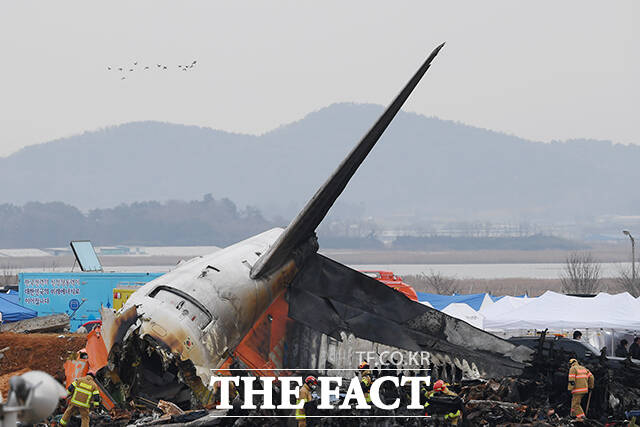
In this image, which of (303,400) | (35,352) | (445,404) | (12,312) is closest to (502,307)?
(445,404)

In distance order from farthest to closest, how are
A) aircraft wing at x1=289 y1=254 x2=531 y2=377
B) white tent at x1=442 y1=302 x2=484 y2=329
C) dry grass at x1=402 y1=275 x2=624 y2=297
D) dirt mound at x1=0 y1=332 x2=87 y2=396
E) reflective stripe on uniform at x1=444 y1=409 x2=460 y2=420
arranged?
dry grass at x1=402 y1=275 x2=624 y2=297 → white tent at x1=442 y1=302 x2=484 y2=329 → dirt mound at x1=0 y1=332 x2=87 y2=396 → aircraft wing at x1=289 y1=254 x2=531 y2=377 → reflective stripe on uniform at x1=444 y1=409 x2=460 y2=420

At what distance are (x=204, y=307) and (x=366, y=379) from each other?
15.8 feet

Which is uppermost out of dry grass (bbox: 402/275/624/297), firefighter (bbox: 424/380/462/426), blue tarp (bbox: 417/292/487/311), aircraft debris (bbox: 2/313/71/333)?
dry grass (bbox: 402/275/624/297)

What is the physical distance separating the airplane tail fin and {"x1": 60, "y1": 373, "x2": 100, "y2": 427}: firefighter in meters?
4.93

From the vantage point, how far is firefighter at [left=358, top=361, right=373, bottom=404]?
2039cm

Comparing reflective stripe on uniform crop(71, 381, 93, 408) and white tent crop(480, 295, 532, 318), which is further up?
white tent crop(480, 295, 532, 318)

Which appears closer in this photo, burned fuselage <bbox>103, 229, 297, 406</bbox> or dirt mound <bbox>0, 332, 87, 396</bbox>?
burned fuselage <bbox>103, 229, 297, 406</bbox>

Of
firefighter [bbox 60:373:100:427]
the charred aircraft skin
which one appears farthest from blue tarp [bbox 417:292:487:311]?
firefighter [bbox 60:373:100:427]

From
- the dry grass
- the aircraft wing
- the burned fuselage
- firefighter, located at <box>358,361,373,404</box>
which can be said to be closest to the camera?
the burned fuselage

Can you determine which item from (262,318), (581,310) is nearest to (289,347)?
(262,318)

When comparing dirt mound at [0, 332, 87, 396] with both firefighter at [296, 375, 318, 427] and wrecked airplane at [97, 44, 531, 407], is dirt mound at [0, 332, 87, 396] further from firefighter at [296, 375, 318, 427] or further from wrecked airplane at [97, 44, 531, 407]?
firefighter at [296, 375, 318, 427]

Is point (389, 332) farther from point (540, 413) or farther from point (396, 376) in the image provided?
point (540, 413)

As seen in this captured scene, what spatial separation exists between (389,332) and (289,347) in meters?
2.81

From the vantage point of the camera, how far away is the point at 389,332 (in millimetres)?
22812
